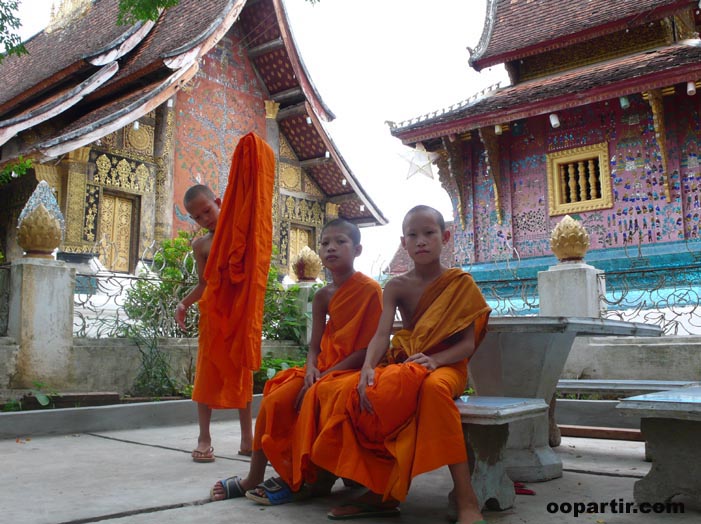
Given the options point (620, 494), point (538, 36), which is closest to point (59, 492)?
point (620, 494)

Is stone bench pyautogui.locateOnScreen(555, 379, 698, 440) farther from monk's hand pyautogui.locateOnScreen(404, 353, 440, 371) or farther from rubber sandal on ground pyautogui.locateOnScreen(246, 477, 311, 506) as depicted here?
rubber sandal on ground pyautogui.locateOnScreen(246, 477, 311, 506)

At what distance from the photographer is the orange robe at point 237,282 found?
322cm

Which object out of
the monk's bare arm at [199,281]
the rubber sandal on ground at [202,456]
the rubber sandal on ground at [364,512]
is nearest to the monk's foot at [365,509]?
the rubber sandal on ground at [364,512]

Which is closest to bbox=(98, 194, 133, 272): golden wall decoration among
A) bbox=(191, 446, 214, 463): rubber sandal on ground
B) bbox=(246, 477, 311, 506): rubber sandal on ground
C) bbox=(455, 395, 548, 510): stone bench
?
bbox=(191, 446, 214, 463): rubber sandal on ground

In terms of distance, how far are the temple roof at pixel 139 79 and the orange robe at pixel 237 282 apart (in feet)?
19.5

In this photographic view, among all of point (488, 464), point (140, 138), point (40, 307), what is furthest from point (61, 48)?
point (488, 464)

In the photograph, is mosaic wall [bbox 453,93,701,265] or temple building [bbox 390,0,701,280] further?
mosaic wall [bbox 453,93,701,265]

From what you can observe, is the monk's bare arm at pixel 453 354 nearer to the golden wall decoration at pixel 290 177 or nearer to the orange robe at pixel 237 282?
the orange robe at pixel 237 282

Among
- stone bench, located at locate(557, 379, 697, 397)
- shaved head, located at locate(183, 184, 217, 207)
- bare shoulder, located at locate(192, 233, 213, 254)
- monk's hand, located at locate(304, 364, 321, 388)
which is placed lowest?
stone bench, located at locate(557, 379, 697, 397)

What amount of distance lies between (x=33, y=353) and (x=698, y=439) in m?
4.67

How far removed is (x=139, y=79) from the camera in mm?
10758

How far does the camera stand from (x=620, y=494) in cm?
257

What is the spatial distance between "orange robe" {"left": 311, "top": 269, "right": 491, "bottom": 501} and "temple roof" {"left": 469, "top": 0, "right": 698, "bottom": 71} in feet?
30.0

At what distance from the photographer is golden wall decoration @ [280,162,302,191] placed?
1310cm
